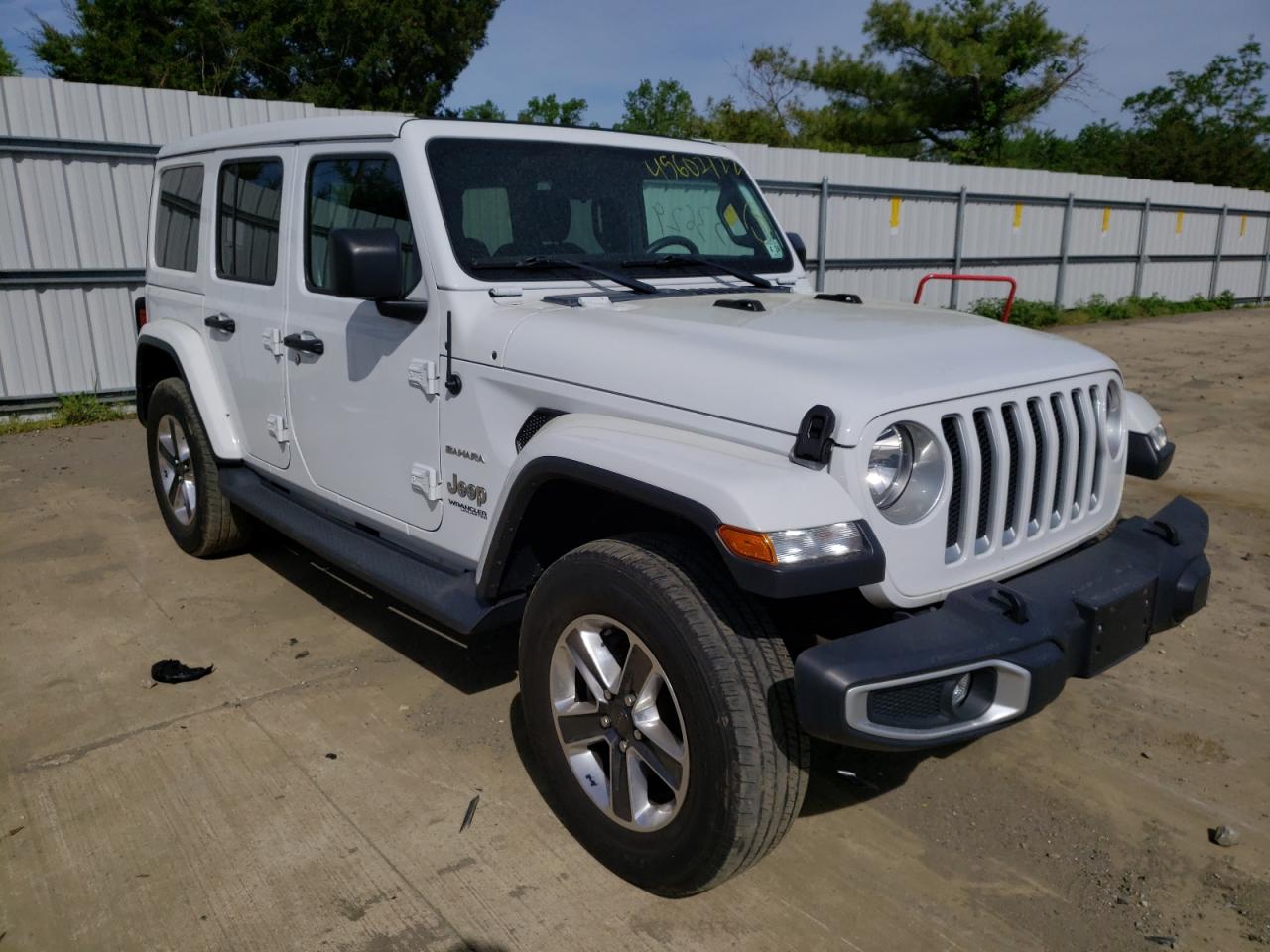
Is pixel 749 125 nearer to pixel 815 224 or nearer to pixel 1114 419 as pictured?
pixel 815 224

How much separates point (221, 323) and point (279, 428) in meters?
0.69

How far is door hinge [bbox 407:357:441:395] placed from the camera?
3270 millimetres

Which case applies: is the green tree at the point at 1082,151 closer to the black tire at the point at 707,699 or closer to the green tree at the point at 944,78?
the green tree at the point at 944,78

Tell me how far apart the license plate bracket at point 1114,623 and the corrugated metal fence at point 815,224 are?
7633mm

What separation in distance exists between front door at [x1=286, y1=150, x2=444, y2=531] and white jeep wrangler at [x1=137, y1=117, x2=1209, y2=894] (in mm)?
15

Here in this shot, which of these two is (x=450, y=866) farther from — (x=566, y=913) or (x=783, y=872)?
(x=783, y=872)

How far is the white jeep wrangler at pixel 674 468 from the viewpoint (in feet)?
7.50

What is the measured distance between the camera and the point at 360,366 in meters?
3.61

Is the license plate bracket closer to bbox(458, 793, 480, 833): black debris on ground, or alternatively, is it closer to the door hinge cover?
bbox(458, 793, 480, 833): black debris on ground

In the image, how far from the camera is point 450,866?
2.79 metres

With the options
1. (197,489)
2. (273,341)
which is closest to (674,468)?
(273,341)

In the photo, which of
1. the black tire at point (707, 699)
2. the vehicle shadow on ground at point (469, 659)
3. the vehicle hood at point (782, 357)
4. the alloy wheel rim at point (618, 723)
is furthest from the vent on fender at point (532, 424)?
the vehicle shadow on ground at point (469, 659)

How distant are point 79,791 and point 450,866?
1.32m

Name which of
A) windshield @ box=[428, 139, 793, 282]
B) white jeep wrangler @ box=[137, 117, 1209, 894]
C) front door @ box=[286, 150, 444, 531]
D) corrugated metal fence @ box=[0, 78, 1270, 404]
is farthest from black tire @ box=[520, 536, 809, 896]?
corrugated metal fence @ box=[0, 78, 1270, 404]
